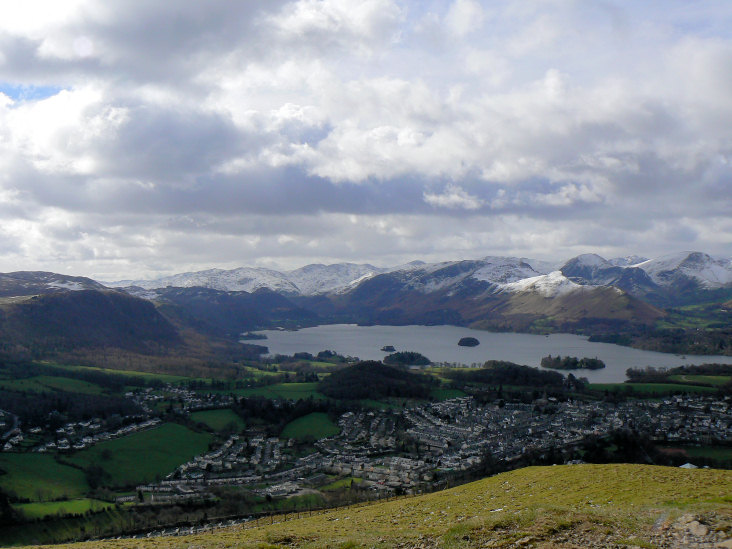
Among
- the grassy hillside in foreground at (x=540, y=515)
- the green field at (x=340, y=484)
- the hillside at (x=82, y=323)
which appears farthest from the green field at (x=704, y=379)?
the hillside at (x=82, y=323)

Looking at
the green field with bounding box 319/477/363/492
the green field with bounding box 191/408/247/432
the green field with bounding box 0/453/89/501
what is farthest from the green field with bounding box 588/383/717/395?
the green field with bounding box 0/453/89/501

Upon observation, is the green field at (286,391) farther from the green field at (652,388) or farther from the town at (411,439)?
the green field at (652,388)

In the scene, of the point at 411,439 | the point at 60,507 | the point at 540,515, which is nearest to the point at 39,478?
the point at 60,507

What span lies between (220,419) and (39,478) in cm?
2884

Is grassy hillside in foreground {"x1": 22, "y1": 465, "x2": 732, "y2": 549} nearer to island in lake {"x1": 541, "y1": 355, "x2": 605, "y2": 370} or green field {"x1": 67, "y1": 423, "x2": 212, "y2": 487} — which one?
green field {"x1": 67, "y1": 423, "x2": 212, "y2": 487}

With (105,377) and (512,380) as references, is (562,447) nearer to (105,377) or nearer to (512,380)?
(512,380)

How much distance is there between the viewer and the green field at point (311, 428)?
74.3 m

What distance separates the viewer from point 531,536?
48.3 ft

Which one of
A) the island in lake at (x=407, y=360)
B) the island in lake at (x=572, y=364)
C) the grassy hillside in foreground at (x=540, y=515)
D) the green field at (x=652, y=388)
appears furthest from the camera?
the island in lake at (x=407, y=360)

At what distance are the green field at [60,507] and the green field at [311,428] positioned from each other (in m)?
28.3

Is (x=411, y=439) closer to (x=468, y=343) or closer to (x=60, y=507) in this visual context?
(x=60, y=507)

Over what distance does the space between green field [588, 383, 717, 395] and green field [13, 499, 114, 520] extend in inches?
3201

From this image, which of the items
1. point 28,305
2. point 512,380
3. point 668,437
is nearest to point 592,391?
point 512,380

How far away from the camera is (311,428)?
77.9 metres
